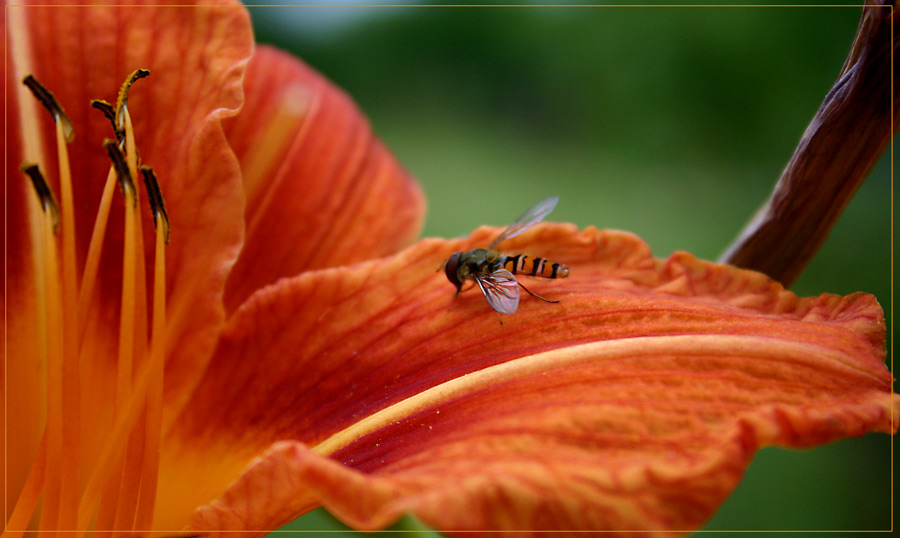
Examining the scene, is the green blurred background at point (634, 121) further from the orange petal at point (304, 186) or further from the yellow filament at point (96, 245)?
the yellow filament at point (96, 245)

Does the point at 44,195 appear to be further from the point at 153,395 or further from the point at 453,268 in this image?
the point at 453,268

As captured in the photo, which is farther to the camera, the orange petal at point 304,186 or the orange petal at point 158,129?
the orange petal at point 304,186

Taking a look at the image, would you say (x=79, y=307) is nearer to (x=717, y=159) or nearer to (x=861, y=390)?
(x=861, y=390)

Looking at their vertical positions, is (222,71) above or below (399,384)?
above

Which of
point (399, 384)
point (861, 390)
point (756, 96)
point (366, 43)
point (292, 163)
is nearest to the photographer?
point (861, 390)

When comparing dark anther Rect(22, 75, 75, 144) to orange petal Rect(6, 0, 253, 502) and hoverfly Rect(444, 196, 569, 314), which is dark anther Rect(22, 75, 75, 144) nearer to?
orange petal Rect(6, 0, 253, 502)

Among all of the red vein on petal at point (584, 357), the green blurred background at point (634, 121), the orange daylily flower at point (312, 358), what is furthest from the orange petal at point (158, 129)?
the green blurred background at point (634, 121)

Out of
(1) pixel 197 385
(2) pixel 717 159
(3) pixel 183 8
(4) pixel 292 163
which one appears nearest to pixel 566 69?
(2) pixel 717 159

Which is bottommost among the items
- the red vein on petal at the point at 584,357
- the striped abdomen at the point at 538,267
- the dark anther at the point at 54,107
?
the red vein on petal at the point at 584,357
